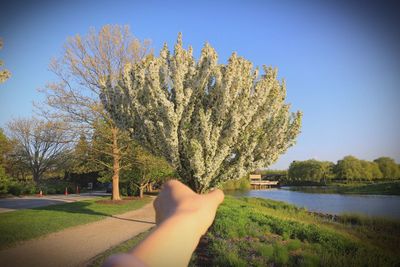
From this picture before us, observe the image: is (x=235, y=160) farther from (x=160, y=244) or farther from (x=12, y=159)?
(x=12, y=159)

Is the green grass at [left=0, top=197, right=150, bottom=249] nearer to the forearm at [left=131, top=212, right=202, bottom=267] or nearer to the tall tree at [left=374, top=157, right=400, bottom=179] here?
the forearm at [left=131, top=212, right=202, bottom=267]

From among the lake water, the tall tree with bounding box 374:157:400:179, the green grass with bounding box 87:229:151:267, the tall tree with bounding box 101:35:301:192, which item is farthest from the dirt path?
the tall tree with bounding box 374:157:400:179

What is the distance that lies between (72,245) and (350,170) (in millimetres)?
88707

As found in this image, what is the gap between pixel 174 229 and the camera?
58.9 inches

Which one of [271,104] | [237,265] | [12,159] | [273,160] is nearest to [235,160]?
[273,160]

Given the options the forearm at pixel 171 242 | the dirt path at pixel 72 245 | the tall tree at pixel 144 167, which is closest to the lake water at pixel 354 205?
the tall tree at pixel 144 167

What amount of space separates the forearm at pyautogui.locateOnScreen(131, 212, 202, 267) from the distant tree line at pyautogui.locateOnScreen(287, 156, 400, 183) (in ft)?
306

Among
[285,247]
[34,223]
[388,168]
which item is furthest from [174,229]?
[388,168]

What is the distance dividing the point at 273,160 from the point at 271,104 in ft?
5.73

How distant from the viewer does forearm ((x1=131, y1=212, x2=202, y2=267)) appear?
1356 mm

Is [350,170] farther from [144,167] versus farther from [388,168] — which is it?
[144,167]

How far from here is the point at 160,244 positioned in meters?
1.42

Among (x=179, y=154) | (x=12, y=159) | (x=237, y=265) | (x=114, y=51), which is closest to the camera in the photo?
(x=237, y=265)

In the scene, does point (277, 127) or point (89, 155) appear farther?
point (89, 155)
